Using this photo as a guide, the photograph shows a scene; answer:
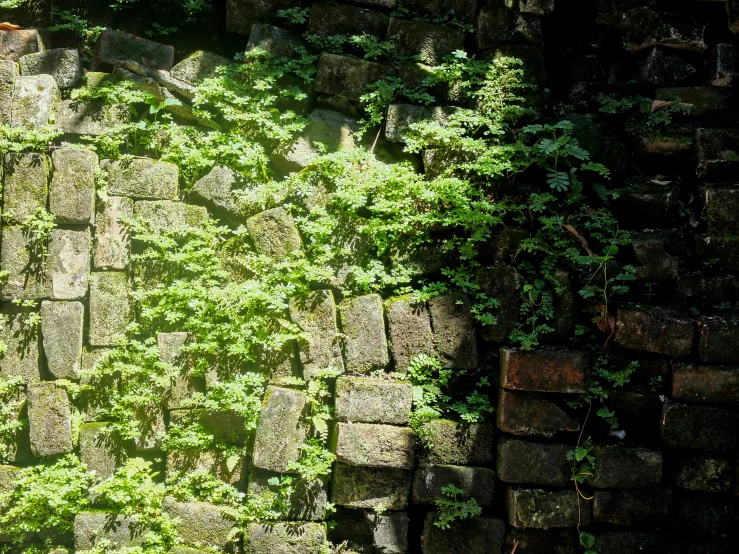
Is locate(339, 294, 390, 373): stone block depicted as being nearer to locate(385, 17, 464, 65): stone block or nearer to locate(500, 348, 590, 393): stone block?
locate(500, 348, 590, 393): stone block

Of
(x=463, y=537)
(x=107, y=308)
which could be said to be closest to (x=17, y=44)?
(x=107, y=308)

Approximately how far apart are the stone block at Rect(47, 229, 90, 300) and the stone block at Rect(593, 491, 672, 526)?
3394 millimetres

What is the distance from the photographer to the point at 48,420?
4031 millimetres

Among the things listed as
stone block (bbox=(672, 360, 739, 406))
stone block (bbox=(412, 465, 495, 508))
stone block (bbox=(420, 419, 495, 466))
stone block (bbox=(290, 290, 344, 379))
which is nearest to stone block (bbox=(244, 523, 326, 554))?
stone block (bbox=(412, 465, 495, 508))

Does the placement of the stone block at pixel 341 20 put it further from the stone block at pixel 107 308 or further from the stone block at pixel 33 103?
the stone block at pixel 107 308

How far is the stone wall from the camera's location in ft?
13.0

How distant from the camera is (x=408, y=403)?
157 inches

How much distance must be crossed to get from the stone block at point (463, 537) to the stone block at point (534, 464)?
323 mm

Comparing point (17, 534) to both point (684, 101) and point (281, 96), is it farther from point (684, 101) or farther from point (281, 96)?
point (684, 101)

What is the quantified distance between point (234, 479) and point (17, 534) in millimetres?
1318

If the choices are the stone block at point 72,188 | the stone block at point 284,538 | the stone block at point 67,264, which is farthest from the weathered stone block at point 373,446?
the stone block at point 72,188

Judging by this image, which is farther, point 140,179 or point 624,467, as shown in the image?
point 140,179

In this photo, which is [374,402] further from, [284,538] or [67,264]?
[67,264]

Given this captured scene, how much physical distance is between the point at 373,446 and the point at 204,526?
1.12 m
